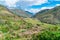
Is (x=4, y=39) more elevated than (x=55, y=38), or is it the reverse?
(x=55, y=38)

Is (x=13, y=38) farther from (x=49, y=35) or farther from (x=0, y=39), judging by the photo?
→ (x=49, y=35)

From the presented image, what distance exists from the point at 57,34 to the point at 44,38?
3.09 meters

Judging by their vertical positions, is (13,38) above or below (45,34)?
below

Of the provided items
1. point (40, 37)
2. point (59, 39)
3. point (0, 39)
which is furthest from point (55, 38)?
point (0, 39)

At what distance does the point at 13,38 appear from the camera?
259 feet

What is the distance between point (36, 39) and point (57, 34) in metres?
7.12

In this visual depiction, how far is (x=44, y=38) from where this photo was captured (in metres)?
51.7

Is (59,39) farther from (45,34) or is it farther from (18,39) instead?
(18,39)

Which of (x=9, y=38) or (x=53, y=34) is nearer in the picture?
(x=53, y=34)

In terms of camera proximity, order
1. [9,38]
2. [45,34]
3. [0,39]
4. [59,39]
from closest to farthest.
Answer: [59,39] < [45,34] < [0,39] < [9,38]

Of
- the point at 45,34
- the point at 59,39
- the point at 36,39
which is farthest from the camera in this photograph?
the point at 36,39

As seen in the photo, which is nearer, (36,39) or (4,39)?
(36,39)

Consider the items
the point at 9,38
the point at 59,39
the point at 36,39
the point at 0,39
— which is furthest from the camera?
the point at 9,38

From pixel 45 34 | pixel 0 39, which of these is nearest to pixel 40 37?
pixel 45 34
